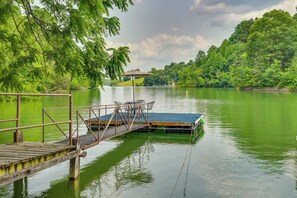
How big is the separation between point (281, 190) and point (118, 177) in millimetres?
4371

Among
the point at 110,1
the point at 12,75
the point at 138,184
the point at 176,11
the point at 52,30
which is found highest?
the point at 176,11

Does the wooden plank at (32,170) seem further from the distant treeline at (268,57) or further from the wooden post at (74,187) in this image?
the distant treeline at (268,57)

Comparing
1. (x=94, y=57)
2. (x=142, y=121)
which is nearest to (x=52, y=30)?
(x=94, y=57)

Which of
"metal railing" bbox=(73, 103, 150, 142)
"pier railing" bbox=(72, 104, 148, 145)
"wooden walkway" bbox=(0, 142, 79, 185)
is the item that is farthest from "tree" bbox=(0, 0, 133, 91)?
"metal railing" bbox=(73, 103, 150, 142)

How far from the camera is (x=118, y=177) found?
29.7 feet

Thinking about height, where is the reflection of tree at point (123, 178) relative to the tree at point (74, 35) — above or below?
below

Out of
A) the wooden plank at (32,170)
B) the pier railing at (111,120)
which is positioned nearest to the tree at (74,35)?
the wooden plank at (32,170)

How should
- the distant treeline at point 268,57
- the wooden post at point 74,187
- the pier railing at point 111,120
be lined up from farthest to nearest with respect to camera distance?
the distant treeline at point 268,57 → the pier railing at point 111,120 → the wooden post at point 74,187

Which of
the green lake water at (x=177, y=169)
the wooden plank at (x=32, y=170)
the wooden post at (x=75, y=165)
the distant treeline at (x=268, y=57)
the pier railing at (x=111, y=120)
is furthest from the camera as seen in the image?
the distant treeline at (x=268, y=57)

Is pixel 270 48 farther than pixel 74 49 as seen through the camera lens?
Yes

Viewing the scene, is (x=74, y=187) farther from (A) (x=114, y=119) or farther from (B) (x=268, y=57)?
(B) (x=268, y=57)

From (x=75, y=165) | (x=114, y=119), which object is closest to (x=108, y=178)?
(x=75, y=165)

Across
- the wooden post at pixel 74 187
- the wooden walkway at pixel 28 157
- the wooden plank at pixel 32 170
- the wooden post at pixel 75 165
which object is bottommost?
the wooden post at pixel 74 187

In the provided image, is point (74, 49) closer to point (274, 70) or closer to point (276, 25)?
point (274, 70)
